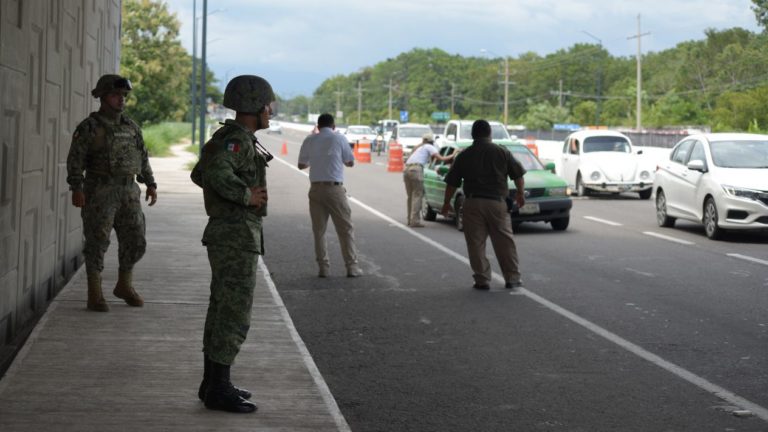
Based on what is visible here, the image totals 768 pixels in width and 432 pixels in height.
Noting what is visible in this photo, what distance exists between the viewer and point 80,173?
980 centimetres

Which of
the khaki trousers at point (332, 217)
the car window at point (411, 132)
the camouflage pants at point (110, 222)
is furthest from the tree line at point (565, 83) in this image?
the camouflage pants at point (110, 222)

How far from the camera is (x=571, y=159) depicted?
3011cm

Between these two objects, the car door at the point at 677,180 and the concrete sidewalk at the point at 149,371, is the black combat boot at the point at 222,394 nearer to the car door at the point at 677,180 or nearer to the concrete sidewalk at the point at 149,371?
the concrete sidewalk at the point at 149,371

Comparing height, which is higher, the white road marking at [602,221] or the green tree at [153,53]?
the green tree at [153,53]

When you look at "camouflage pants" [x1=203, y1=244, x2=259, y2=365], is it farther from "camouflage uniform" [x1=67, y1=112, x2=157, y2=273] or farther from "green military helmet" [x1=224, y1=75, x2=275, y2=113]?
"camouflage uniform" [x1=67, y1=112, x2=157, y2=273]

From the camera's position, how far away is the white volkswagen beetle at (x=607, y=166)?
95.4 ft

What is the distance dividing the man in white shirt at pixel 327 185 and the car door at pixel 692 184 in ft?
24.7

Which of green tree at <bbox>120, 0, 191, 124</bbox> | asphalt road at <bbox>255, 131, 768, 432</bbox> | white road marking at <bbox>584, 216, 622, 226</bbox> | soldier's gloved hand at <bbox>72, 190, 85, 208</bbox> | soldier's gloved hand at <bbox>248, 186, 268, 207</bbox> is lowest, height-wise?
asphalt road at <bbox>255, 131, 768, 432</bbox>

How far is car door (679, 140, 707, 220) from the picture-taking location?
63.8ft

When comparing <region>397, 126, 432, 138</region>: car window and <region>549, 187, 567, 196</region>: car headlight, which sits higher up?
<region>397, 126, 432, 138</region>: car window

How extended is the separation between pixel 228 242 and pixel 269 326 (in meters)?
3.11

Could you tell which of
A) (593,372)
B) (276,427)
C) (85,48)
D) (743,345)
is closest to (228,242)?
(276,427)

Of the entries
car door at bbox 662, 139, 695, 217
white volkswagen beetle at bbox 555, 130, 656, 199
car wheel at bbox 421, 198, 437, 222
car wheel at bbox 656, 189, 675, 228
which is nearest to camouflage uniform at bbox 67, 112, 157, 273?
car door at bbox 662, 139, 695, 217

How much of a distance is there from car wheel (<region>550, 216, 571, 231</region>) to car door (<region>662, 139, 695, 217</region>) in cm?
184
